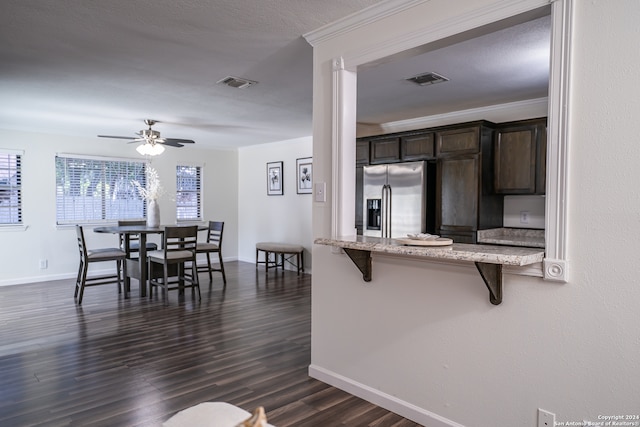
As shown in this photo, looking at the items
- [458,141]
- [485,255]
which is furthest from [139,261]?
[485,255]

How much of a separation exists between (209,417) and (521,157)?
405cm

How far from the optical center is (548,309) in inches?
72.7

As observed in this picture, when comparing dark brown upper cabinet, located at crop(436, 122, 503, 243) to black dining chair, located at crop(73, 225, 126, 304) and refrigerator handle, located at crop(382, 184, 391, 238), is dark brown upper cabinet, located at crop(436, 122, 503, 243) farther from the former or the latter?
black dining chair, located at crop(73, 225, 126, 304)

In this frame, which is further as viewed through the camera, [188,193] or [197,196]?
[197,196]

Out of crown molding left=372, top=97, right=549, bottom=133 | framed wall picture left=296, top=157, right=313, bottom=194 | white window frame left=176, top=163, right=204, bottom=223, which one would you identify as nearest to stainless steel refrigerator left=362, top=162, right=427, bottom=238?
crown molding left=372, top=97, right=549, bottom=133

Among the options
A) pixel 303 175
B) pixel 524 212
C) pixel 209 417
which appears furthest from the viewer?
pixel 303 175

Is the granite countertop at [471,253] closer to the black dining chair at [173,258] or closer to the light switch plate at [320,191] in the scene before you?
the light switch plate at [320,191]

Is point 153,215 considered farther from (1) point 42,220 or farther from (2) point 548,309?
(2) point 548,309

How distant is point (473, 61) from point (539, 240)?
2.14 meters

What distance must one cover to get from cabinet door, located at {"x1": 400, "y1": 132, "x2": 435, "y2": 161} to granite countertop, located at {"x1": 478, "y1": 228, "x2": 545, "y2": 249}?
1060 mm

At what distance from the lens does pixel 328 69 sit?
2.79 m

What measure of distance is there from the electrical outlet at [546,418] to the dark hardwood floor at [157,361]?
68 cm

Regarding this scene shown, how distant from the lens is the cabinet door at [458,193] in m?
4.42

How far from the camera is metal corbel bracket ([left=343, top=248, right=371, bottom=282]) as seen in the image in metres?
2.55
